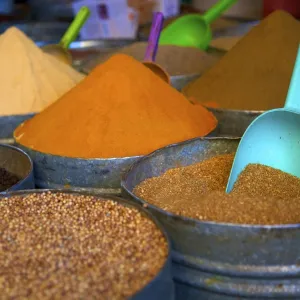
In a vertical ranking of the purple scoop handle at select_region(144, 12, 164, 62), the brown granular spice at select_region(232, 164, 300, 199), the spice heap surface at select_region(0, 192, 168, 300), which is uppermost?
the purple scoop handle at select_region(144, 12, 164, 62)

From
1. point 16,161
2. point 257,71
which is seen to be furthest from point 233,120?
point 16,161

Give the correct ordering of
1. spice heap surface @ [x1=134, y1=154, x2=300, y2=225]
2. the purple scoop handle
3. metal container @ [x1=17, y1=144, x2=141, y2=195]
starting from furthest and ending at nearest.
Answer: the purple scoop handle, metal container @ [x1=17, y1=144, x2=141, y2=195], spice heap surface @ [x1=134, y1=154, x2=300, y2=225]

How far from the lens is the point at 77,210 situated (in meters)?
0.77

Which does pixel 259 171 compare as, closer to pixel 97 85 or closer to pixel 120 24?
pixel 97 85

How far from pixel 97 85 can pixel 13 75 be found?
0.96 ft

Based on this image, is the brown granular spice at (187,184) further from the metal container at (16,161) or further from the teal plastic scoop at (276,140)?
the metal container at (16,161)

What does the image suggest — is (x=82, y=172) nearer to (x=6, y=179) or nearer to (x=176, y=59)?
(x=6, y=179)

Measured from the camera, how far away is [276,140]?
97 centimetres

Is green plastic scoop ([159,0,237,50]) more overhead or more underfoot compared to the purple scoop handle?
more underfoot

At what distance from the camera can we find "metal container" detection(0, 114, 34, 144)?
1173mm

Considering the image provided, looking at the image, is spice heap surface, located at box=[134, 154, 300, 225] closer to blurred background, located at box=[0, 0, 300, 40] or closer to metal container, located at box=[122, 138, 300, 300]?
metal container, located at box=[122, 138, 300, 300]

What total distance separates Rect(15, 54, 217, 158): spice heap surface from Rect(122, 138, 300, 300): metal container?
0.30m

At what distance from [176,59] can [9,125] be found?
0.62m

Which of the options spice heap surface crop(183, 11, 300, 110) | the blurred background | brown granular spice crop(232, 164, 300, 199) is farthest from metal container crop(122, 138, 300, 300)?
the blurred background
